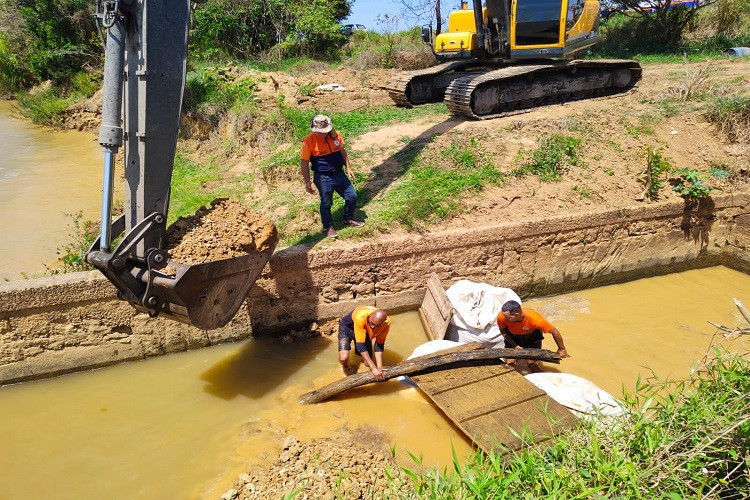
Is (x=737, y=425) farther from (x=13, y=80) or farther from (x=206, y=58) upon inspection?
(x=13, y=80)

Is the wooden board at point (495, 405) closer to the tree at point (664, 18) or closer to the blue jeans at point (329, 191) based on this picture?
the blue jeans at point (329, 191)

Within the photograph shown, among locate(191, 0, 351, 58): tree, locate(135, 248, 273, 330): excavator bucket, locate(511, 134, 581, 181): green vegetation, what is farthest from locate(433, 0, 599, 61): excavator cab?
locate(191, 0, 351, 58): tree

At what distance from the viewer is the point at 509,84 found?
9.18 meters

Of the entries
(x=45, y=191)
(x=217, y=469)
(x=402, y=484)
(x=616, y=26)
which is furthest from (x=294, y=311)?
(x=616, y=26)

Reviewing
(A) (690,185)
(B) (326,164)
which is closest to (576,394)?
(B) (326,164)

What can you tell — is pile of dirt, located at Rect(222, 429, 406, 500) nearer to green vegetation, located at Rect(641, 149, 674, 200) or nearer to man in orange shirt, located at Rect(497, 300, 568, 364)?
man in orange shirt, located at Rect(497, 300, 568, 364)

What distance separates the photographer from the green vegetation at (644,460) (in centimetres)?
298

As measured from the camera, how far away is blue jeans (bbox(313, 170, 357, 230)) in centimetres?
604

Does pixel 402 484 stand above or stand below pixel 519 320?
below

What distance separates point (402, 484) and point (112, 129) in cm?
325

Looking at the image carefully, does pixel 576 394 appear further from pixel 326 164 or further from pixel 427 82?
pixel 427 82

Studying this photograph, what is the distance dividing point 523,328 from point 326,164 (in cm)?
276

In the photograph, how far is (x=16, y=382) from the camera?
5.09 m

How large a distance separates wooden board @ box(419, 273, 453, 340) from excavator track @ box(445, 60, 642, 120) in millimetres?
3775
